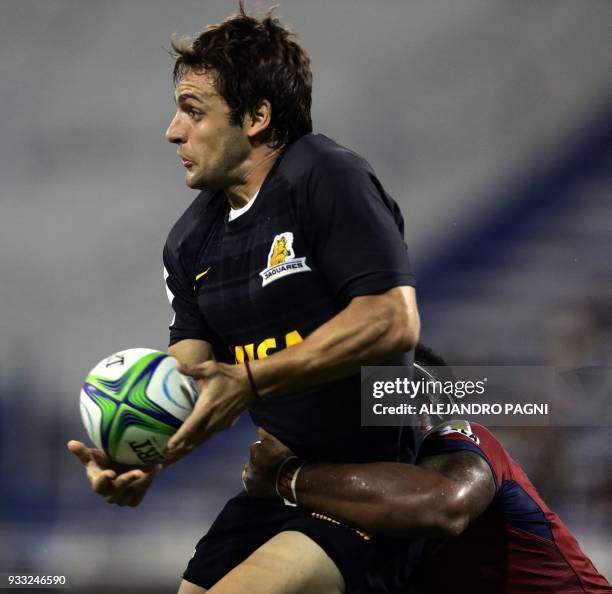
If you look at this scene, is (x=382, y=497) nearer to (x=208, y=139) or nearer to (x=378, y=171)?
(x=208, y=139)

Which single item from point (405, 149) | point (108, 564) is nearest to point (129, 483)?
point (108, 564)

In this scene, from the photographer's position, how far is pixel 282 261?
254 cm

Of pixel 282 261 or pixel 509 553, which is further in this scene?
pixel 509 553

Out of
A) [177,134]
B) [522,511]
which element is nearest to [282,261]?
[177,134]

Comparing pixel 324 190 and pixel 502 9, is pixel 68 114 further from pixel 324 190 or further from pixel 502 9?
pixel 324 190

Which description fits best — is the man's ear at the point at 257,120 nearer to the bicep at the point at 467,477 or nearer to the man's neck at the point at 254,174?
the man's neck at the point at 254,174

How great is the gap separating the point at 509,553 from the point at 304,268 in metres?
1.27

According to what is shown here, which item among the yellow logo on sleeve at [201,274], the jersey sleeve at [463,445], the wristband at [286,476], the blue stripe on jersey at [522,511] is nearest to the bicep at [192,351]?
the yellow logo on sleeve at [201,274]

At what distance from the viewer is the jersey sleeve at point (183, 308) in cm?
301

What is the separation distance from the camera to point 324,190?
2.43m

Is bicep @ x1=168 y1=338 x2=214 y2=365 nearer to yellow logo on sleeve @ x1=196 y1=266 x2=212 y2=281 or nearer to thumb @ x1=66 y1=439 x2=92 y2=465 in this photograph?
yellow logo on sleeve @ x1=196 y1=266 x2=212 y2=281

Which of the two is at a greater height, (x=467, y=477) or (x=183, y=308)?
(x=183, y=308)

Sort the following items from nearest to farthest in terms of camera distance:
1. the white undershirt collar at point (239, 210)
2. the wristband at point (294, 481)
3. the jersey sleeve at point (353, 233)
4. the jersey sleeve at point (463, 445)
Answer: the jersey sleeve at point (353, 233) → the wristband at point (294, 481) → the white undershirt collar at point (239, 210) → the jersey sleeve at point (463, 445)

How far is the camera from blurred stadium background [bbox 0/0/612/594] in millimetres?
4738
